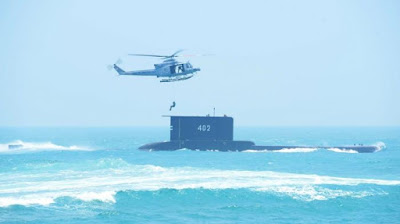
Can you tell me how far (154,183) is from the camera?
38.5m

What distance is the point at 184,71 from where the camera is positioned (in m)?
44.7

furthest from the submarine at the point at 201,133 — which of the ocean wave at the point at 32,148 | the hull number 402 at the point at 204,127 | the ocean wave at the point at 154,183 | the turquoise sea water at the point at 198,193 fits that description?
the ocean wave at the point at 32,148

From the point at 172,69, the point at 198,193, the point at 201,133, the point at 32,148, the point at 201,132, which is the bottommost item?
the point at 198,193

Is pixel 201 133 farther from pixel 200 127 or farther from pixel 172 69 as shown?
pixel 172 69

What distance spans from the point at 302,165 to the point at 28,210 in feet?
97.3

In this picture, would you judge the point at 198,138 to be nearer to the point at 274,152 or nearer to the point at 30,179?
the point at 274,152

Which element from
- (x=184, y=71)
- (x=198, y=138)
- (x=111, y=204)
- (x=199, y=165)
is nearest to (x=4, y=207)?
(x=111, y=204)

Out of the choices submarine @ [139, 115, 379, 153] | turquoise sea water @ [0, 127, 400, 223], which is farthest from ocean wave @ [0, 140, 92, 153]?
turquoise sea water @ [0, 127, 400, 223]

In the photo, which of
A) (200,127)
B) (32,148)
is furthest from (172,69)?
(32,148)

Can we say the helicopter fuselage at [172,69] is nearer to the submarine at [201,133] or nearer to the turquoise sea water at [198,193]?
the turquoise sea water at [198,193]

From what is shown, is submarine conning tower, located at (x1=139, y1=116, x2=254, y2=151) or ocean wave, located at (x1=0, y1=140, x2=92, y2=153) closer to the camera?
submarine conning tower, located at (x1=139, y1=116, x2=254, y2=151)

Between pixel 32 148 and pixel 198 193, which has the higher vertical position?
pixel 32 148

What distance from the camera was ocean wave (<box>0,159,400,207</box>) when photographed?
3344 centimetres

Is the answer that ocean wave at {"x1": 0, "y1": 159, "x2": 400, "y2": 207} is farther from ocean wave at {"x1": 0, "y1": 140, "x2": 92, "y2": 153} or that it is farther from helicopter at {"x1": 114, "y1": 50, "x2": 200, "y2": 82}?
ocean wave at {"x1": 0, "y1": 140, "x2": 92, "y2": 153}
